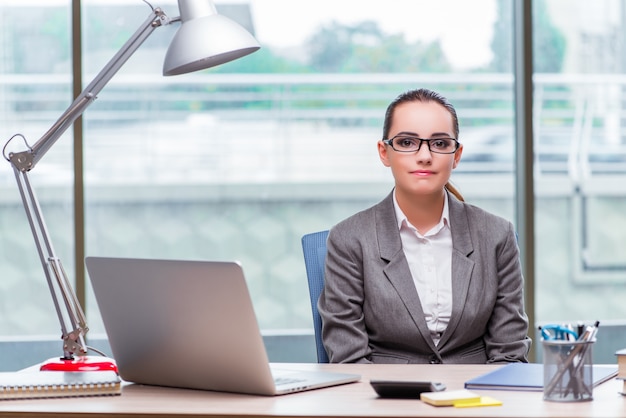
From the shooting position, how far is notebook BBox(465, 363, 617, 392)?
1.57 metres

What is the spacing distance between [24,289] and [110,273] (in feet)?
6.99

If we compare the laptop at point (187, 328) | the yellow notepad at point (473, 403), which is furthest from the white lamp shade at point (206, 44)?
the yellow notepad at point (473, 403)

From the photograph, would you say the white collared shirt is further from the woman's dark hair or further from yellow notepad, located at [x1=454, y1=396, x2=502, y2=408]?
yellow notepad, located at [x1=454, y1=396, x2=502, y2=408]

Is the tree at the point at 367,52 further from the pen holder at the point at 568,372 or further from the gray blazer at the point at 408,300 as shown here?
the pen holder at the point at 568,372

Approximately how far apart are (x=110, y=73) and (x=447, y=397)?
1.05m

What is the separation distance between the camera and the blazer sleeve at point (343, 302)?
79.7 inches

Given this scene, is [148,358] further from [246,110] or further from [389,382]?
[246,110]

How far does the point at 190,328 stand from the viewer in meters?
1.57

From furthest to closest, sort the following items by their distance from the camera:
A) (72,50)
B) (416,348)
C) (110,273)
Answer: (72,50) → (416,348) → (110,273)

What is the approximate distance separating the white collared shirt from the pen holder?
1.95 feet

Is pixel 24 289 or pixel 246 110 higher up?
pixel 246 110

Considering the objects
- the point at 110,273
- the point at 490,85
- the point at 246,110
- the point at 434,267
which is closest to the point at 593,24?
the point at 490,85

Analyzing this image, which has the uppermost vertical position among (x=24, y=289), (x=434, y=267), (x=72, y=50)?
(x=72, y=50)

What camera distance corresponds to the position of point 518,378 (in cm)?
163
